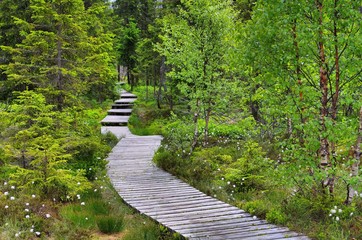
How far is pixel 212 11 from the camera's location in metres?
10.3

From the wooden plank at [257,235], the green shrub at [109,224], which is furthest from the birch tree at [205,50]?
the wooden plank at [257,235]

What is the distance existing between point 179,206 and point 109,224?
1.45 m

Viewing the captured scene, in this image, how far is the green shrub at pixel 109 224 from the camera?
634 centimetres

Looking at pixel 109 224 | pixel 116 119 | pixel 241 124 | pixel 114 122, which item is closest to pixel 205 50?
pixel 241 124

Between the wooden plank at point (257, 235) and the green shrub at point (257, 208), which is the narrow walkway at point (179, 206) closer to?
the wooden plank at point (257, 235)

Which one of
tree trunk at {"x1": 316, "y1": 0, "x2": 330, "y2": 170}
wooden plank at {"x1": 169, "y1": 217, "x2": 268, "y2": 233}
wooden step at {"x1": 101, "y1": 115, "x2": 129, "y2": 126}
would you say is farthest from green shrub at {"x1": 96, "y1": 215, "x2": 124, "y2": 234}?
wooden step at {"x1": 101, "y1": 115, "x2": 129, "y2": 126}

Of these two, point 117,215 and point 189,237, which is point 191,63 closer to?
point 117,215

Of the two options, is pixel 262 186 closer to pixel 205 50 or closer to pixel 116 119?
pixel 205 50

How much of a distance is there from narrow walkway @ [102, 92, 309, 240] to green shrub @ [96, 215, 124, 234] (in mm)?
538

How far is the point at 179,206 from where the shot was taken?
711 cm

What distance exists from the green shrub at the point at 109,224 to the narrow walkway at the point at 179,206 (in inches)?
21.2

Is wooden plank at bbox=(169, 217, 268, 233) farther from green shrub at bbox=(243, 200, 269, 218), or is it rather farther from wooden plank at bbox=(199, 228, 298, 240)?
wooden plank at bbox=(199, 228, 298, 240)

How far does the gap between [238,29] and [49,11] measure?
21.2 ft

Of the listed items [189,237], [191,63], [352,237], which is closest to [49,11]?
[191,63]
